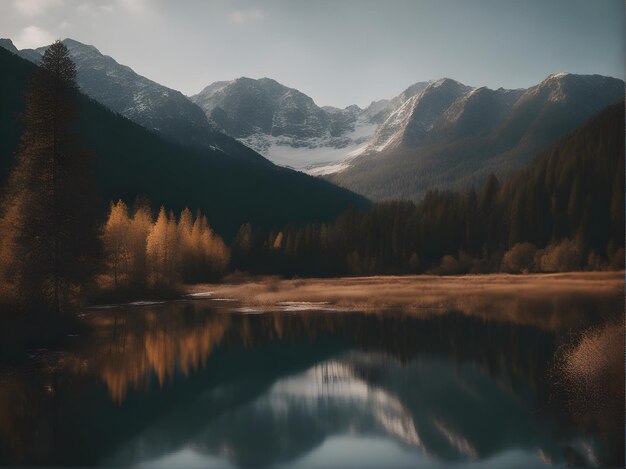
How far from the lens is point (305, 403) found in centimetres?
1902

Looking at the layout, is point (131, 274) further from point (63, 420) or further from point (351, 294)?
point (63, 420)

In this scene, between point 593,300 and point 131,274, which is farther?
point 131,274

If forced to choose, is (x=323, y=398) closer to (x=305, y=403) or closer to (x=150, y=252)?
(x=305, y=403)

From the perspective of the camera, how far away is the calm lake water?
46.1 ft

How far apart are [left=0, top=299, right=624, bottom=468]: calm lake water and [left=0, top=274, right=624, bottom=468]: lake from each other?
0.21 feet

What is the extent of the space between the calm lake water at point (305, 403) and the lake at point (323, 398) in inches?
2.5

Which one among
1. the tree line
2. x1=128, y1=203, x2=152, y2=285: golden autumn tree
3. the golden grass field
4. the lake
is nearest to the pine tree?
the lake

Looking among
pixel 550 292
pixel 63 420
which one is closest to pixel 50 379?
pixel 63 420

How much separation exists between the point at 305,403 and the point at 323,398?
935 millimetres

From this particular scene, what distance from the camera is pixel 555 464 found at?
13.3m

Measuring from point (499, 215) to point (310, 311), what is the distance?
160 ft

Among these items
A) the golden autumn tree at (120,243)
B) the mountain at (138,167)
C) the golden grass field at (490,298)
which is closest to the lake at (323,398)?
the golden grass field at (490,298)

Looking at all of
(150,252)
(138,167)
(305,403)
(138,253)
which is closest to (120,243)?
(138,253)

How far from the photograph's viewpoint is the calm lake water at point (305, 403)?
14062mm
